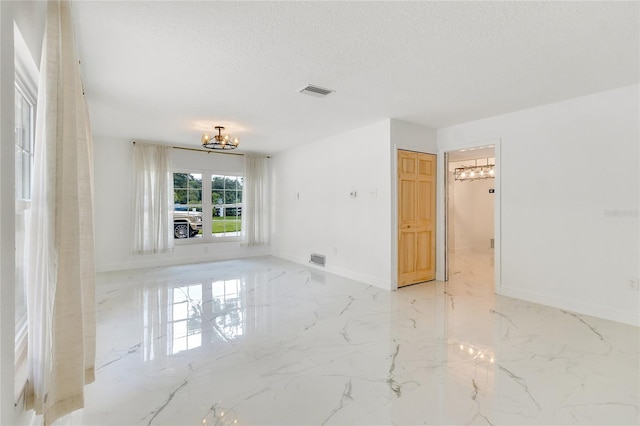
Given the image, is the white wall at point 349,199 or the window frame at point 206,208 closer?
the white wall at point 349,199

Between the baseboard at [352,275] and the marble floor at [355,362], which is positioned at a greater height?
the baseboard at [352,275]

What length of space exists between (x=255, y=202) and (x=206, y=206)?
3.57 feet

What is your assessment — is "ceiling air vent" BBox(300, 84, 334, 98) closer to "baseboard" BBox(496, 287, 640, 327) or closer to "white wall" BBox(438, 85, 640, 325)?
"white wall" BBox(438, 85, 640, 325)

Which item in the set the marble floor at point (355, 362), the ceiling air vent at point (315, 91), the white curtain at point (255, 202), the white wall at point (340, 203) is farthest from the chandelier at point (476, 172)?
the ceiling air vent at point (315, 91)

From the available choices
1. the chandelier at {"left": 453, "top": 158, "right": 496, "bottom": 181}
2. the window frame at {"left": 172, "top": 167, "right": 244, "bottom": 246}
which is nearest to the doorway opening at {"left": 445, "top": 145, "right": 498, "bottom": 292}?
the chandelier at {"left": 453, "top": 158, "right": 496, "bottom": 181}

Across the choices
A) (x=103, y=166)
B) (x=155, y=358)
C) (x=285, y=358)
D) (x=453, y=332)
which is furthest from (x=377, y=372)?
(x=103, y=166)

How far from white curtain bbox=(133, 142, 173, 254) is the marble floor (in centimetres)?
206

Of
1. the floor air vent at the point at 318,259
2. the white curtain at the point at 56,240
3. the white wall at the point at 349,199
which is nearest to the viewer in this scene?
the white curtain at the point at 56,240

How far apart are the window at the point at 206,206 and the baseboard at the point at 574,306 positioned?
561 cm

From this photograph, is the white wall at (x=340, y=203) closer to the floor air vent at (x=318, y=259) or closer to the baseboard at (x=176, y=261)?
the floor air vent at (x=318, y=259)

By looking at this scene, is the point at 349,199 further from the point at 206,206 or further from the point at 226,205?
the point at 206,206

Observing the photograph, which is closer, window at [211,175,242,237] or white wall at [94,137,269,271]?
white wall at [94,137,269,271]

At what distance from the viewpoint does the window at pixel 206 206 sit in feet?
22.7

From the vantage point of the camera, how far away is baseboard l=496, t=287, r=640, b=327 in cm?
334
